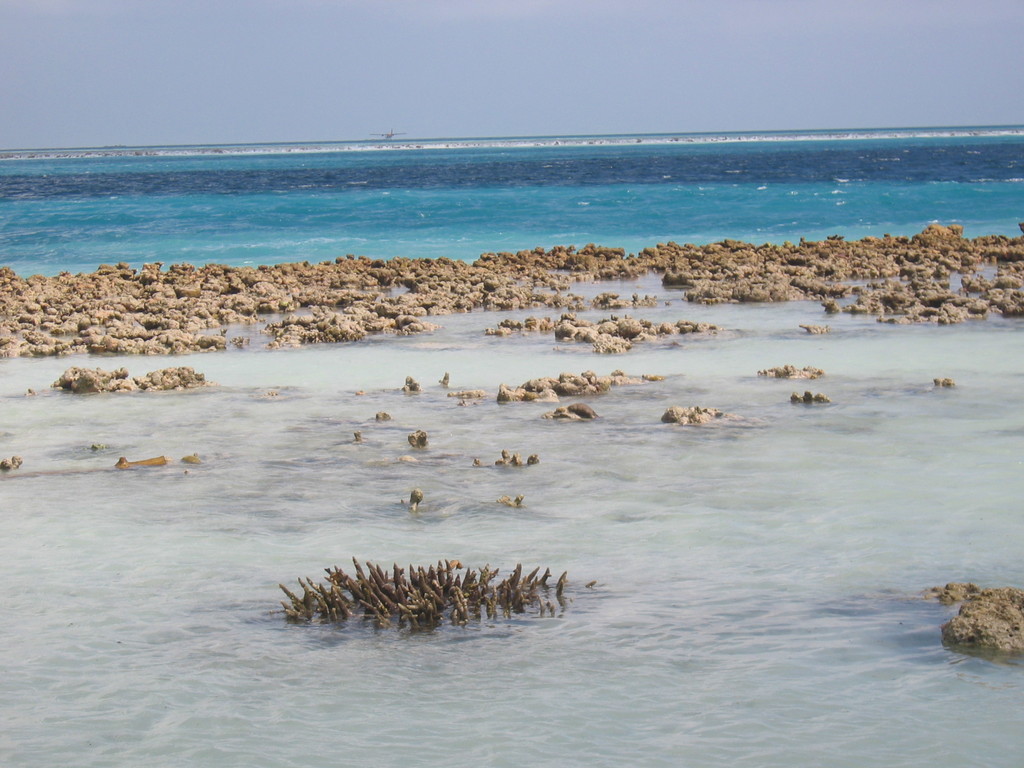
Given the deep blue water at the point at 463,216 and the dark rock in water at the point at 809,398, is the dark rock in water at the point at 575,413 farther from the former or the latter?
the deep blue water at the point at 463,216

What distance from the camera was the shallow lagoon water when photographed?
163 inches

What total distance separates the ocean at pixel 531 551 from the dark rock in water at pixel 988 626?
7 centimetres

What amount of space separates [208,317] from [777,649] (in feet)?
40.3

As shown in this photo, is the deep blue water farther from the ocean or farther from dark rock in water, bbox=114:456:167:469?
dark rock in water, bbox=114:456:167:469

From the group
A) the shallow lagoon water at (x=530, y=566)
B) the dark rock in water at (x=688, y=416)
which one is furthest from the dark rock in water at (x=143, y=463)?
the dark rock in water at (x=688, y=416)

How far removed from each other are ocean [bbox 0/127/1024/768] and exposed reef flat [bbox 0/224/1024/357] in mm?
880

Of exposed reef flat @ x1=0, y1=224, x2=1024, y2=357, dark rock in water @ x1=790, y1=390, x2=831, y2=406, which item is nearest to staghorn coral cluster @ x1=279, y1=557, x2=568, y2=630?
dark rock in water @ x1=790, y1=390, x2=831, y2=406

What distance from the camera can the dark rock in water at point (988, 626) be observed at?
4.62m

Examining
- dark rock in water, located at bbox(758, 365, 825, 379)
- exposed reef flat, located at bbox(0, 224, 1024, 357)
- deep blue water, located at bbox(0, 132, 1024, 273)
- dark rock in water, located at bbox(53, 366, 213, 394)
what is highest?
deep blue water, located at bbox(0, 132, 1024, 273)

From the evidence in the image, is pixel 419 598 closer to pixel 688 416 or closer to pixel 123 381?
pixel 688 416

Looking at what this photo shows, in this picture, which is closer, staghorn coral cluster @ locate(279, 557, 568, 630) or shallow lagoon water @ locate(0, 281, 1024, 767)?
shallow lagoon water @ locate(0, 281, 1024, 767)

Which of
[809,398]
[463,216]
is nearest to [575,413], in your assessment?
[809,398]

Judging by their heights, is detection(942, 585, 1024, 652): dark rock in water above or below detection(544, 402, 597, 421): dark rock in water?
below

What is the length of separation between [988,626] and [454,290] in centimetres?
1379
